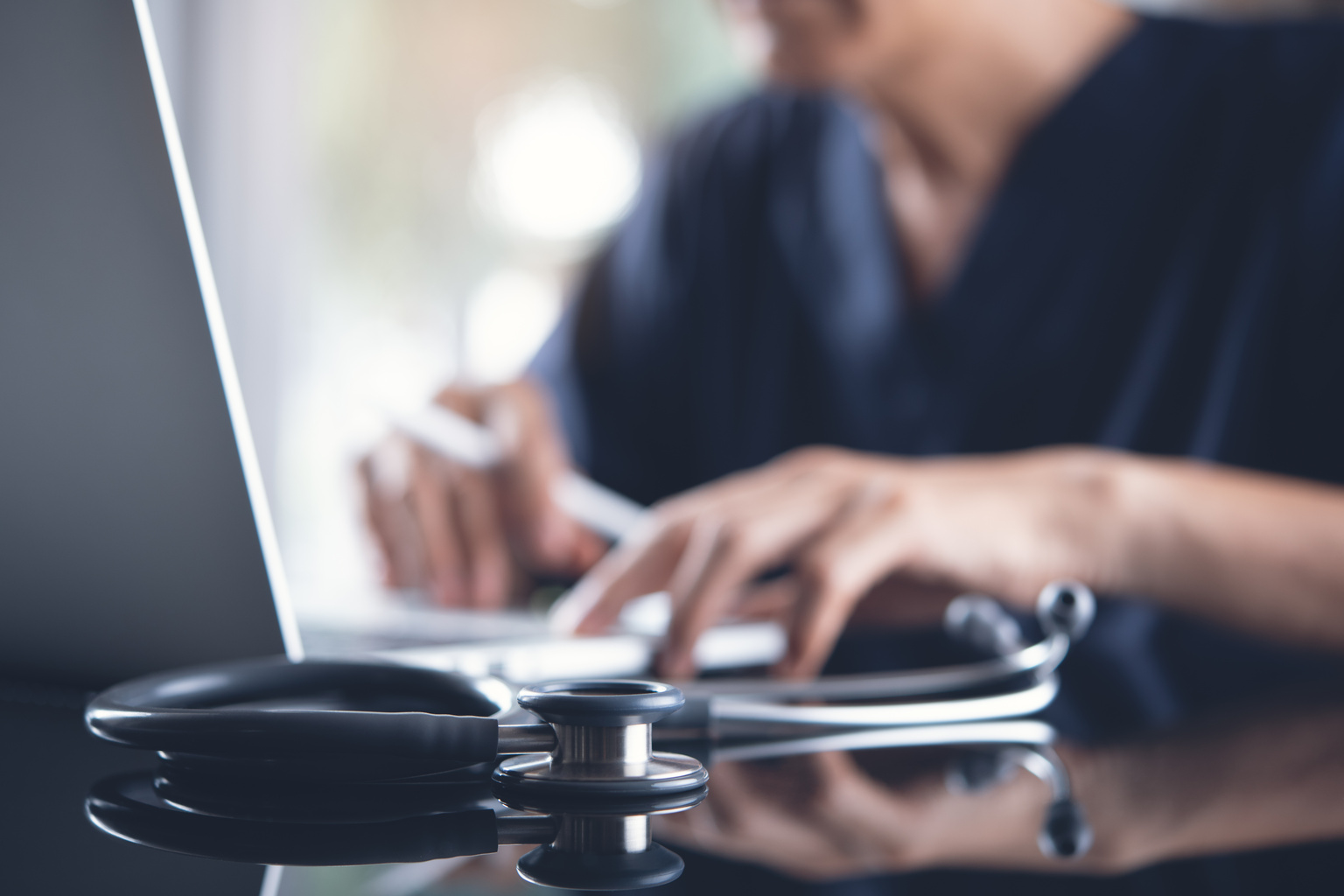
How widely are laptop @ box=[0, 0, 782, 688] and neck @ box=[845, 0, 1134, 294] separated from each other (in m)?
0.79

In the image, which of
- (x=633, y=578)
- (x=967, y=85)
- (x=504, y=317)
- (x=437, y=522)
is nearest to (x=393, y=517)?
(x=437, y=522)

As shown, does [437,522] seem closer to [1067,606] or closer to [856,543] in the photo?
[856,543]

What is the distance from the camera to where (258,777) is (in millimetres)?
211

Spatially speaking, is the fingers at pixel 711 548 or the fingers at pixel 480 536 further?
the fingers at pixel 480 536

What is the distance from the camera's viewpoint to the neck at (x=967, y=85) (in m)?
0.95

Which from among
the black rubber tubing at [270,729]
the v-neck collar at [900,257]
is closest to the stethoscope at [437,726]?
the black rubber tubing at [270,729]

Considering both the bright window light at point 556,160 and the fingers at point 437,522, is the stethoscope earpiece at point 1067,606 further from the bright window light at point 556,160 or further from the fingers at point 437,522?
the bright window light at point 556,160

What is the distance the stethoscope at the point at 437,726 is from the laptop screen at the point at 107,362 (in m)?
0.04

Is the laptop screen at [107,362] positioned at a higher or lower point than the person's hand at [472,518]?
higher

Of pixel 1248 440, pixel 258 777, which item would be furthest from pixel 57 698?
pixel 1248 440

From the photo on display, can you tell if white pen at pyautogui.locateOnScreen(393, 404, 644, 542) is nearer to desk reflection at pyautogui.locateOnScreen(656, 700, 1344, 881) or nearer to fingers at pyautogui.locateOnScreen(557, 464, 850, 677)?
fingers at pyautogui.locateOnScreen(557, 464, 850, 677)

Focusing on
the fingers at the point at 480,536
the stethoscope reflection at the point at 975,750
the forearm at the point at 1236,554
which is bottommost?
the fingers at the point at 480,536

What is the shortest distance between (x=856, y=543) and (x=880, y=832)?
0.27 m

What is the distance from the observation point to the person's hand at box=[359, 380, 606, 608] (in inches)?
32.3
